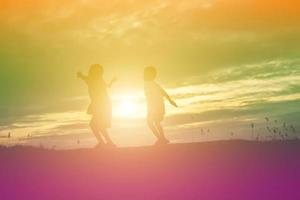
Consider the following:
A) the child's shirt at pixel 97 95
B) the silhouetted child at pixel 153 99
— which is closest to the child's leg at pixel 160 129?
the silhouetted child at pixel 153 99

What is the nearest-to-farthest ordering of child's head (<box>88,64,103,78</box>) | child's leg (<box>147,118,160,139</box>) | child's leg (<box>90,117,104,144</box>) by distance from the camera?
child's leg (<box>90,117,104,144</box>) < child's leg (<box>147,118,160,139</box>) < child's head (<box>88,64,103,78</box>)

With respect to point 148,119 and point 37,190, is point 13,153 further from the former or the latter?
point 37,190

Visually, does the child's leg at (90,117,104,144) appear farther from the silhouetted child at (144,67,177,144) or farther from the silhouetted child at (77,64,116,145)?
the silhouetted child at (144,67,177,144)

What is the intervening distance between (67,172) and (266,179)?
14.5 ft

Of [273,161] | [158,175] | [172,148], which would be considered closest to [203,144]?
[172,148]

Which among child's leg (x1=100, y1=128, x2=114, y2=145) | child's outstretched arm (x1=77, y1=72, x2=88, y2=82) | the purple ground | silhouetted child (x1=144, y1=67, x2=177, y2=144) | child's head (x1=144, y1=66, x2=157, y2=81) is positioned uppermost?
child's outstretched arm (x1=77, y1=72, x2=88, y2=82)

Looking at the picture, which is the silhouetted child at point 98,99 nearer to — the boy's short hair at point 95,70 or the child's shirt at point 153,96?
the boy's short hair at point 95,70

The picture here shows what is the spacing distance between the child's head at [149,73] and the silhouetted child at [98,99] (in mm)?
1007

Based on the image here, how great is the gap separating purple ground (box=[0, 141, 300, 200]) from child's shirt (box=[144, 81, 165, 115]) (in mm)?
1922

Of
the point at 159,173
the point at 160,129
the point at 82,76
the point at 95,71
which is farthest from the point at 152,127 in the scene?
the point at 159,173

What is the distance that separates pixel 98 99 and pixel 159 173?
6.49 meters

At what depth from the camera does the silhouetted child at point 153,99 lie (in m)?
18.7

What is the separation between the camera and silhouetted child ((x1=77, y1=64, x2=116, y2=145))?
730 inches

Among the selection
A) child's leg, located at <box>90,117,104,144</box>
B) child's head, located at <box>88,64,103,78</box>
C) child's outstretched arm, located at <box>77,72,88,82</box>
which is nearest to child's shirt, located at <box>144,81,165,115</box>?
child's head, located at <box>88,64,103,78</box>
